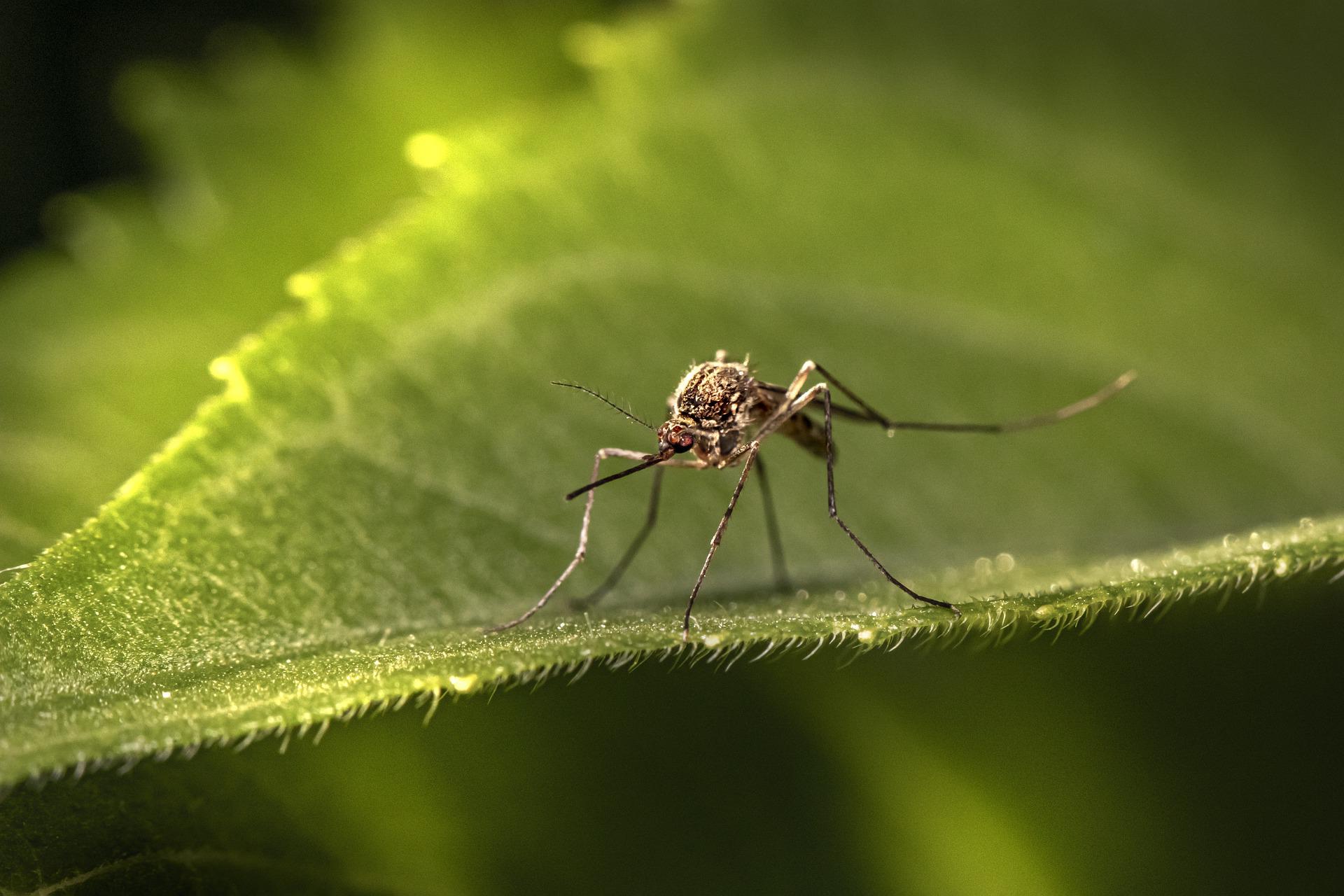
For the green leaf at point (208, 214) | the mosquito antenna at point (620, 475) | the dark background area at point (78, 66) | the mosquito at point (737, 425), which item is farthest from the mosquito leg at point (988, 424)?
the dark background area at point (78, 66)

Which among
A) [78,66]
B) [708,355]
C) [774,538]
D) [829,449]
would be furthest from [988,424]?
[78,66]

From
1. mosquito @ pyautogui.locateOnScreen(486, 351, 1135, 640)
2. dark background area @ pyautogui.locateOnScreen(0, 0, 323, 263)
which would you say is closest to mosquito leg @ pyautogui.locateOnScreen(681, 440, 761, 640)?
mosquito @ pyautogui.locateOnScreen(486, 351, 1135, 640)

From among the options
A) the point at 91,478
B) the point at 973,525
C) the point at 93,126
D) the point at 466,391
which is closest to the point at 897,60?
the point at 973,525

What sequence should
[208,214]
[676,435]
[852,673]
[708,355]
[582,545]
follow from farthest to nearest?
[208,214] → [708,355] → [676,435] → [582,545] → [852,673]

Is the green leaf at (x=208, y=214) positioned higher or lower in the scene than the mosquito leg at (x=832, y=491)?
higher

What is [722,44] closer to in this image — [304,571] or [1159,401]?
[1159,401]

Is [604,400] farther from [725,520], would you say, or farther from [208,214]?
[208,214]

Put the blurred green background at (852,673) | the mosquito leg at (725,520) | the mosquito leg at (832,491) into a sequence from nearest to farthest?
1. the blurred green background at (852,673)
2. the mosquito leg at (725,520)
3. the mosquito leg at (832,491)

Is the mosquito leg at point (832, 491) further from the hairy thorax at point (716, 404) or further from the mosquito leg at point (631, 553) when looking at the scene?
the mosquito leg at point (631, 553)
